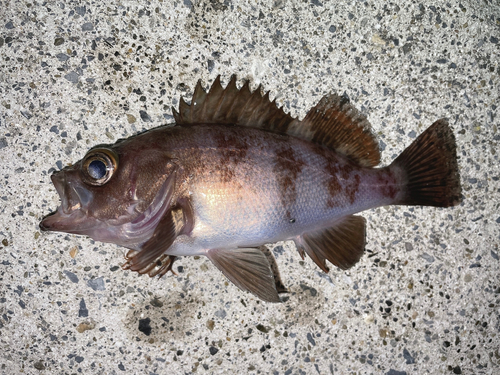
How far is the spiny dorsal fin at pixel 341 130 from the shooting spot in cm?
174

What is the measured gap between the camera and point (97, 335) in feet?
6.33

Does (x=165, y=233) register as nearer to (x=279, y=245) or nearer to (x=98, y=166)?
(x=98, y=166)

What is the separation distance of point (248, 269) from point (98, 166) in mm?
815

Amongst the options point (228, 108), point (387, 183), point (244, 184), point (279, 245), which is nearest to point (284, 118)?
point (228, 108)

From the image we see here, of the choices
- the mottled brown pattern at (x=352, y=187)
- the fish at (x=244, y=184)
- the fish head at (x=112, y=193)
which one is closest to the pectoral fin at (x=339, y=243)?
the fish at (x=244, y=184)

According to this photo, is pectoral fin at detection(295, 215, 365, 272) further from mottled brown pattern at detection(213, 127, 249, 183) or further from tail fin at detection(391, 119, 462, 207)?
mottled brown pattern at detection(213, 127, 249, 183)

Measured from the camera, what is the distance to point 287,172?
1.60 m

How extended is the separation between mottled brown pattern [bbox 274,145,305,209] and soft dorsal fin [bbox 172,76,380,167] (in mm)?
145

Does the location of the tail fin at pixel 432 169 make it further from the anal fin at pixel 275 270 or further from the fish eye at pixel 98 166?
the fish eye at pixel 98 166

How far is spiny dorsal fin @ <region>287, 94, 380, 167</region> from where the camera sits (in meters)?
1.74

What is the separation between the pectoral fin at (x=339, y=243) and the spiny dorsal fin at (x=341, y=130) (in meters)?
0.32

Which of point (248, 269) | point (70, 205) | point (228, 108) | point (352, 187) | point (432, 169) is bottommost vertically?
point (248, 269)

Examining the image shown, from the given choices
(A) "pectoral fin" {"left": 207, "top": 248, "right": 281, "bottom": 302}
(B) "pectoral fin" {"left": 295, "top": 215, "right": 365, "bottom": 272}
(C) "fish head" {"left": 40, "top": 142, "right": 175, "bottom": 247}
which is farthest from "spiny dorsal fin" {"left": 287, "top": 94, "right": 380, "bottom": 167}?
(C) "fish head" {"left": 40, "top": 142, "right": 175, "bottom": 247}

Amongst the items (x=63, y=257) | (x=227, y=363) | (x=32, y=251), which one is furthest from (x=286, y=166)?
(x=32, y=251)
